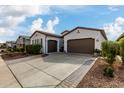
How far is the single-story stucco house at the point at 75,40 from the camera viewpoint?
16359 mm

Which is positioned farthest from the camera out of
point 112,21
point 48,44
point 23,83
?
point 48,44

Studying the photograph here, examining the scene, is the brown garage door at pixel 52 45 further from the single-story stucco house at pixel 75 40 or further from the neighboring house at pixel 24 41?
the neighboring house at pixel 24 41

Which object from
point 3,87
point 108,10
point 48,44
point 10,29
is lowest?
point 3,87

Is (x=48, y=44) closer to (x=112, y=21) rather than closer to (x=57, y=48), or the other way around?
(x=57, y=48)

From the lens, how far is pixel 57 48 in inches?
834

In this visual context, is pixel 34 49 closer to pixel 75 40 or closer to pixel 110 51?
pixel 75 40

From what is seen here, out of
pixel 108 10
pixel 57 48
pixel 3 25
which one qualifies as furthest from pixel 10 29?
pixel 108 10

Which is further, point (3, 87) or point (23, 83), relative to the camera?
point (23, 83)

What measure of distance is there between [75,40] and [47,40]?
3.92 m

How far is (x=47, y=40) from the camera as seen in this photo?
19406 millimetres

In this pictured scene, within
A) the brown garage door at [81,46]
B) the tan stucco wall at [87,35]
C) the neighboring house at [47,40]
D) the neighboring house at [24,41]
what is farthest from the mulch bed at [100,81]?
the neighboring house at [24,41]

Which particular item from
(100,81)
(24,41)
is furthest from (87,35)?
(24,41)

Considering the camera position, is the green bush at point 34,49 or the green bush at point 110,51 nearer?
the green bush at point 110,51
